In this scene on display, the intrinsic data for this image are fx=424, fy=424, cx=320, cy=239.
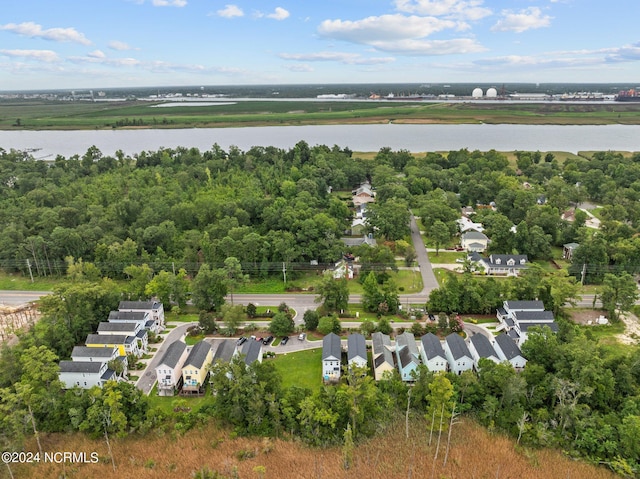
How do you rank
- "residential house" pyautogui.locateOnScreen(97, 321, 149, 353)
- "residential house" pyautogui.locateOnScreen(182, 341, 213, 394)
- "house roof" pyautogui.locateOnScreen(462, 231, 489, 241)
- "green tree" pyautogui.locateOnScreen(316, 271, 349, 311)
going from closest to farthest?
1. "residential house" pyautogui.locateOnScreen(182, 341, 213, 394)
2. "residential house" pyautogui.locateOnScreen(97, 321, 149, 353)
3. "green tree" pyautogui.locateOnScreen(316, 271, 349, 311)
4. "house roof" pyautogui.locateOnScreen(462, 231, 489, 241)

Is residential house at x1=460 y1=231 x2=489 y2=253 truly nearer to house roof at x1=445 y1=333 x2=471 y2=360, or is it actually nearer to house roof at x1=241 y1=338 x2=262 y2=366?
house roof at x1=445 y1=333 x2=471 y2=360

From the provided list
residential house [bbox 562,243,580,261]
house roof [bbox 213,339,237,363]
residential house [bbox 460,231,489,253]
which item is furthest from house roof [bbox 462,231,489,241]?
house roof [bbox 213,339,237,363]

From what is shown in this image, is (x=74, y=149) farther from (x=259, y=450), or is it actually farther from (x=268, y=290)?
(x=259, y=450)

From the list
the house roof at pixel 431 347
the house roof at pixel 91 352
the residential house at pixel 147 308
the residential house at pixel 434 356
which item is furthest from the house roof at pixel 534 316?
the house roof at pixel 91 352

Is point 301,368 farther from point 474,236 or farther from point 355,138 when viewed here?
point 355,138

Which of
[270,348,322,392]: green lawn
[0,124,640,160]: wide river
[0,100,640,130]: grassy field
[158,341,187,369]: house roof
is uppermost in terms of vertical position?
[0,100,640,130]: grassy field

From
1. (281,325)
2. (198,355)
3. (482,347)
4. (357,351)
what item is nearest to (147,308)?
(198,355)

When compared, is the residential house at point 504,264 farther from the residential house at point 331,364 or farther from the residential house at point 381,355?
the residential house at point 331,364

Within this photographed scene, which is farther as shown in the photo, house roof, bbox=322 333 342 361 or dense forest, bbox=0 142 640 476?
house roof, bbox=322 333 342 361
